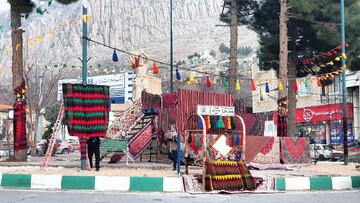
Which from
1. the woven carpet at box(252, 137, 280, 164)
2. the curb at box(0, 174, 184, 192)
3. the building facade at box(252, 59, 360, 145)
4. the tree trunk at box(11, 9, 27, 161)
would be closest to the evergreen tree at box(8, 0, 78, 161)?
the tree trunk at box(11, 9, 27, 161)

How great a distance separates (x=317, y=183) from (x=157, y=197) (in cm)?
448

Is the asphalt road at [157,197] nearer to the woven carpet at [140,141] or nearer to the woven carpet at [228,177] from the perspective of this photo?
the woven carpet at [228,177]

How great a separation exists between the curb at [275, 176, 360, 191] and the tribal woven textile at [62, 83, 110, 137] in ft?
16.9

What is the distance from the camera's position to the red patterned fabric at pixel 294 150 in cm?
2045

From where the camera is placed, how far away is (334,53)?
2717 cm

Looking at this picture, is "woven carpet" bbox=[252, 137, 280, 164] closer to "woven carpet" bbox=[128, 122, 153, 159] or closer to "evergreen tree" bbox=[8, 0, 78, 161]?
"woven carpet" bbox=[128, 122, 153, 159]

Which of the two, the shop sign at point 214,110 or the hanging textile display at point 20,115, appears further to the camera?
the hanging textile display at point 20,115

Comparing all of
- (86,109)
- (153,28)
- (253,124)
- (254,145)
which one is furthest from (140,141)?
(153,28)

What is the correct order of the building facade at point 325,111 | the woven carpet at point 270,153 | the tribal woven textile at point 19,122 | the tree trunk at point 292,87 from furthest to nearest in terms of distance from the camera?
1. the building facade at point 325,111
2. the tree trunk at point 292,87
3. the tribal woven textile at point 19,122
4. the woven carpet at point 270,153

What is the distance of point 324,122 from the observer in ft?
148

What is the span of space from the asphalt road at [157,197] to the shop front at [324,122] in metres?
29.8

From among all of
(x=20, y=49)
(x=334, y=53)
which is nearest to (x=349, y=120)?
(x=334, y=53)

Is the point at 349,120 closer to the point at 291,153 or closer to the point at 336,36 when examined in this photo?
the point at 336,36

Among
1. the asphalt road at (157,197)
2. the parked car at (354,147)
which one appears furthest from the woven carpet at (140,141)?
the parked car at (354,147)
